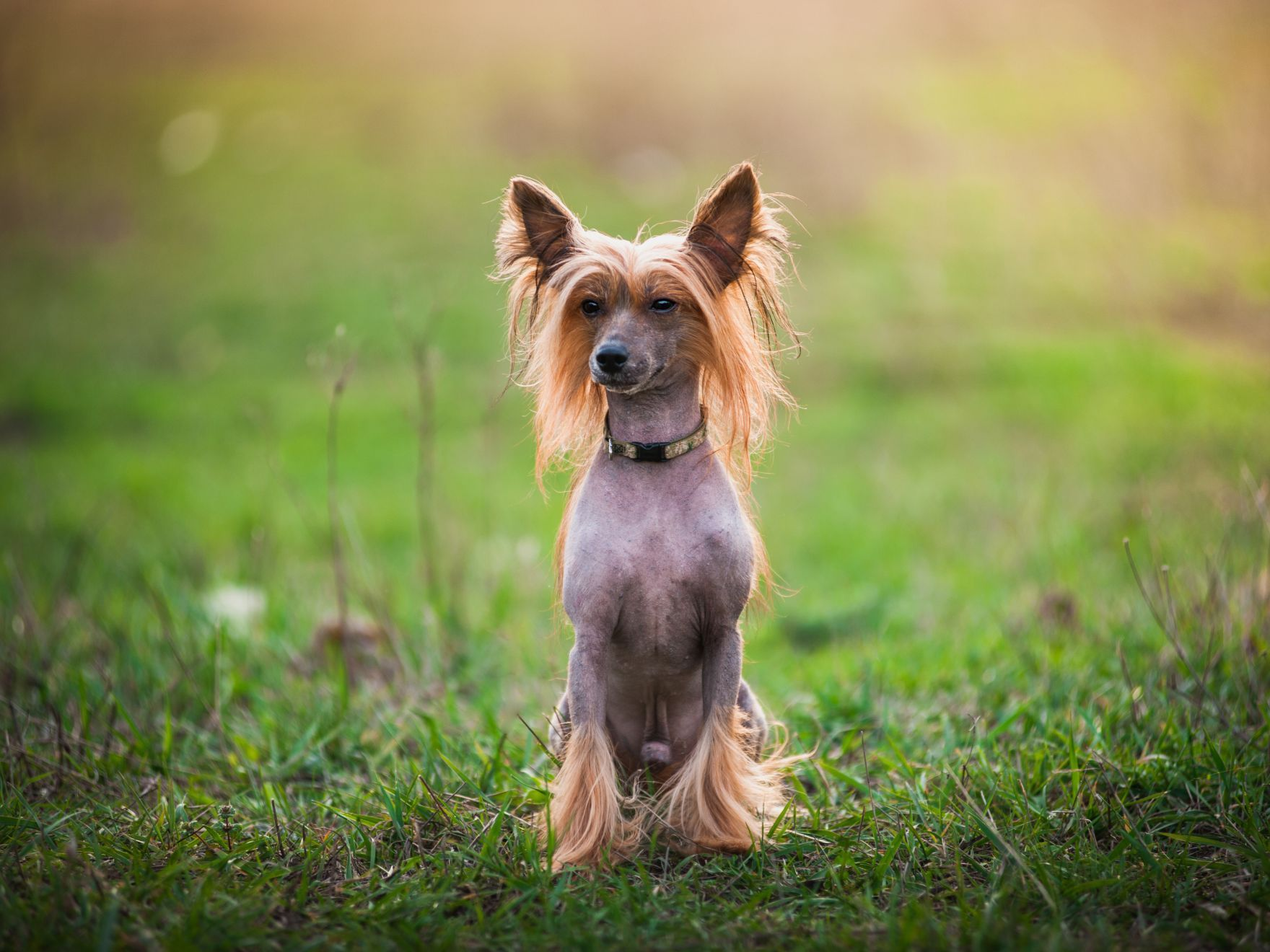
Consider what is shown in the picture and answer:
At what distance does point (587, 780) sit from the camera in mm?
3004

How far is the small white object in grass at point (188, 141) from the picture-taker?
14359 mm

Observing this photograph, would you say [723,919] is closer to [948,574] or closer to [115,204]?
[948,574]

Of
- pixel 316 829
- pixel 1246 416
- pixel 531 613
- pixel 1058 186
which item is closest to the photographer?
pixel 316 829

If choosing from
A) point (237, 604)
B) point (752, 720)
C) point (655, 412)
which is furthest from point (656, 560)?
point (237, 604)

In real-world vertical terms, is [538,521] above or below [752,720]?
below

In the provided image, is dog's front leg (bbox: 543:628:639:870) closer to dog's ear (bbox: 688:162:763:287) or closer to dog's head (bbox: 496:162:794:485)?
dog's head (bbox: 496:162:794:485)

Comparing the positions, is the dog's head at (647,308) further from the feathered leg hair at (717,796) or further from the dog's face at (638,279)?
the feathered leg hair at (717,796)

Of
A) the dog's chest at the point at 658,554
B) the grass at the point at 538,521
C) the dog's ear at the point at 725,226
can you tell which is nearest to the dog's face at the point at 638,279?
the dog's ear at the point at 725,226

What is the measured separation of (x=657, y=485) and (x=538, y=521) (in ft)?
15.7

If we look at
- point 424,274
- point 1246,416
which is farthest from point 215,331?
point 1246,416

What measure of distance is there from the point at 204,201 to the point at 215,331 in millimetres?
3355

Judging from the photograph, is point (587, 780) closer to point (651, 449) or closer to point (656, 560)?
point (656, 560)

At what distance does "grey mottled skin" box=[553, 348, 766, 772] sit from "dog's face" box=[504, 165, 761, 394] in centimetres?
1

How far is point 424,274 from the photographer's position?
1165cm
